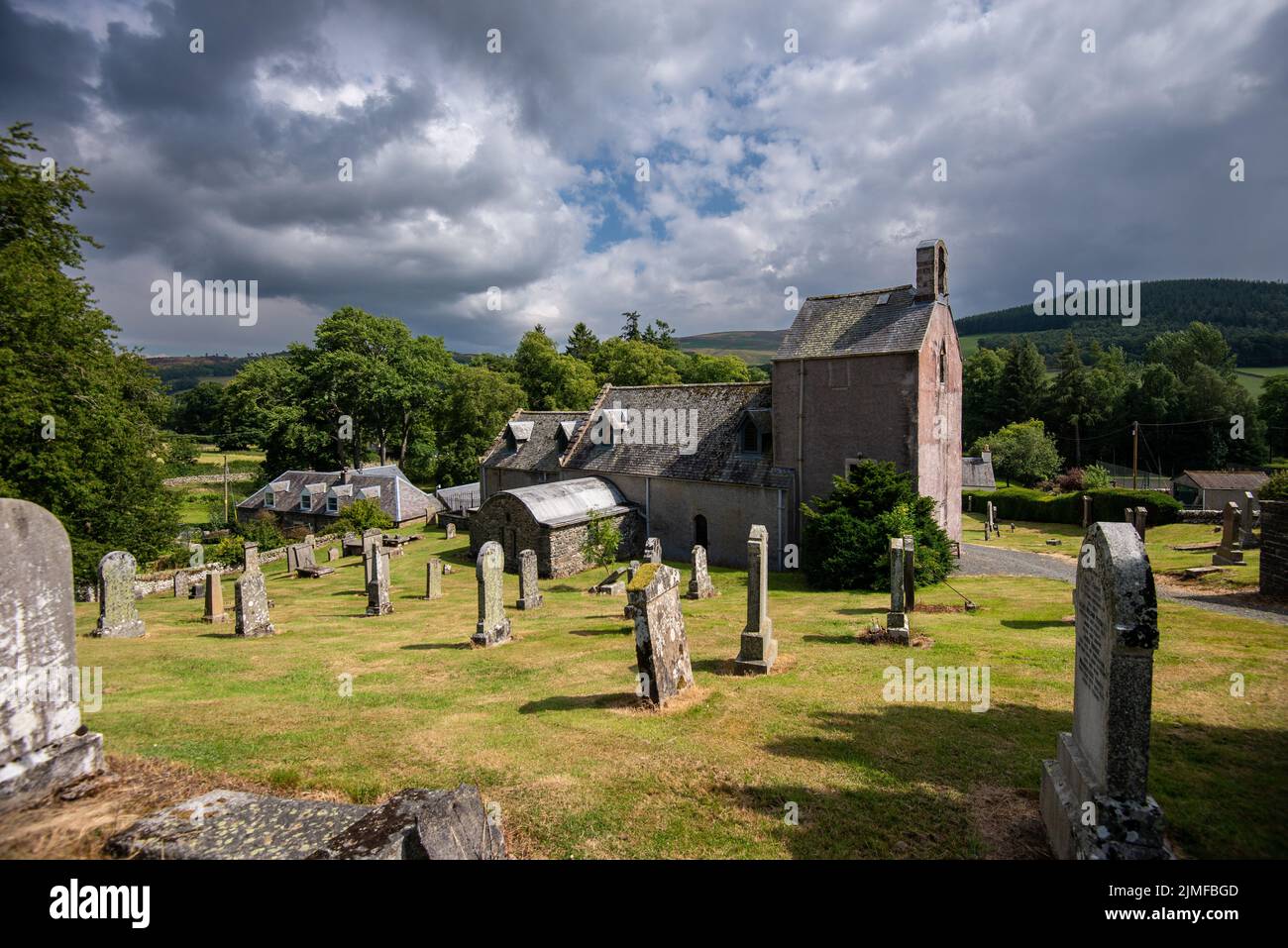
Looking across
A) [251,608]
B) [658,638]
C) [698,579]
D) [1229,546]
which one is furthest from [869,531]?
[251,608]

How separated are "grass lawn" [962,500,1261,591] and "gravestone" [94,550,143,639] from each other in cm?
2996

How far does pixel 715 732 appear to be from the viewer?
28.9ft

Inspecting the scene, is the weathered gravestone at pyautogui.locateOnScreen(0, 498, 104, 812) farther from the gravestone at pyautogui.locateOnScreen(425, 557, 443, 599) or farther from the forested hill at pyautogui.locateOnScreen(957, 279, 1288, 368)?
the forested hill at pyautogui.locateOnScreen(957, 279, 1288, 368)

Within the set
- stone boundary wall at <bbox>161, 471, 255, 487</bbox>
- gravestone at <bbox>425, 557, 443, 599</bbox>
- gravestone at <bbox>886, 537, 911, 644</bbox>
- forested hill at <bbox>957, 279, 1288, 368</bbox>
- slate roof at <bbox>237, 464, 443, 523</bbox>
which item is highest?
forested hill at <bbox>957, 279, 1288, 368</bbox>

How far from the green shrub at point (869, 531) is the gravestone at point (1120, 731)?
54.5 feet

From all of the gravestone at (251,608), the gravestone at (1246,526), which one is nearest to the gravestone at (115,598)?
the gravestone at (251,608)

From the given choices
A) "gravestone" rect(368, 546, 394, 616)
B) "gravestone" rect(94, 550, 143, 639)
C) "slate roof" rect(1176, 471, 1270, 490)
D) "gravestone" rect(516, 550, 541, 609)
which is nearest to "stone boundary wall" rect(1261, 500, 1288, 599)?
"gravestone" rect(516, 550, 541, 609)

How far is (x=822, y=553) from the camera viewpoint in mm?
23438

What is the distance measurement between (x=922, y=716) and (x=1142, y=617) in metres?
4.90

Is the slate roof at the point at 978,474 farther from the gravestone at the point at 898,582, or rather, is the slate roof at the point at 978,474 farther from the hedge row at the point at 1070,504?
the gravestone at the point at 898,582

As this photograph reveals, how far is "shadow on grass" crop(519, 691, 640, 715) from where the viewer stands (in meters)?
9.94

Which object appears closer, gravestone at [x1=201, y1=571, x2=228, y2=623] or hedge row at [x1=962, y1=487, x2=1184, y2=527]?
gravestone at [x1=201, y1=571, x2=228, y2=623]

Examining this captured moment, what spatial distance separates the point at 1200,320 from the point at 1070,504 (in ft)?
430
